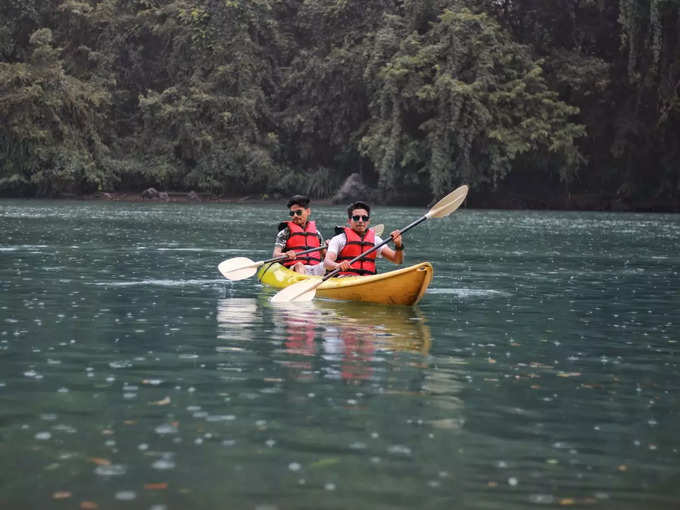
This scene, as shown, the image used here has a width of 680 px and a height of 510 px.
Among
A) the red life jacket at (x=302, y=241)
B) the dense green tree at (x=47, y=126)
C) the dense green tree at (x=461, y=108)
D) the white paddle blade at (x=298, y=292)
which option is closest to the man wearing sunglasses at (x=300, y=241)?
the red life jacket at (x=302, y=241)

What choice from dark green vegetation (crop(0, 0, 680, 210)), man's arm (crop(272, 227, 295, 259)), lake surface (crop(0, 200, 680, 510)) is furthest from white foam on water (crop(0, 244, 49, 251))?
dark green vegetation (crop(0, 0, 680, 210))

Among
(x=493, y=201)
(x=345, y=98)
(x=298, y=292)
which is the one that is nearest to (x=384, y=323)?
(x=298, y=292)

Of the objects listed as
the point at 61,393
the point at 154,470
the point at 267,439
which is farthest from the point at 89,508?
the point at 61,393

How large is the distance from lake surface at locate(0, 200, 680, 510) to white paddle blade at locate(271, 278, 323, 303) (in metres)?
0.16

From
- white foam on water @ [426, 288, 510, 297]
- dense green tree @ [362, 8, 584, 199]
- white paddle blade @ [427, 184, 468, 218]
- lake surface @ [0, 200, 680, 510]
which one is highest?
dense green tree @ [362, 8, 584, 199]

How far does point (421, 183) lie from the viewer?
49.9 metres

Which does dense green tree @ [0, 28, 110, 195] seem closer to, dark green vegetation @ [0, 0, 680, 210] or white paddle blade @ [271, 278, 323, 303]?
dark green vegetation @ [0, 0, 680, 210]

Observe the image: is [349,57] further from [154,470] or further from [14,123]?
[154,470]

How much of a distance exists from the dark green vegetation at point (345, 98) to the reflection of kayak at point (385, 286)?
95.1 feet

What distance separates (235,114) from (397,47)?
8582mm

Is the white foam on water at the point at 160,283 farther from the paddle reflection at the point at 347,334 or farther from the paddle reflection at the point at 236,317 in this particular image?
the paddle reflection at the point at 347,334

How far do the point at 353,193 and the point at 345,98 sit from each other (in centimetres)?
443

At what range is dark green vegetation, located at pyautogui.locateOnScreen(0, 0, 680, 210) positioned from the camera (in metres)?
46.1

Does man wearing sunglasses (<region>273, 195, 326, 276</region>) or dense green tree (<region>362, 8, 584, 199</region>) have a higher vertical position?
dense green tree (<region>362, 8, 584, 199</region>)
